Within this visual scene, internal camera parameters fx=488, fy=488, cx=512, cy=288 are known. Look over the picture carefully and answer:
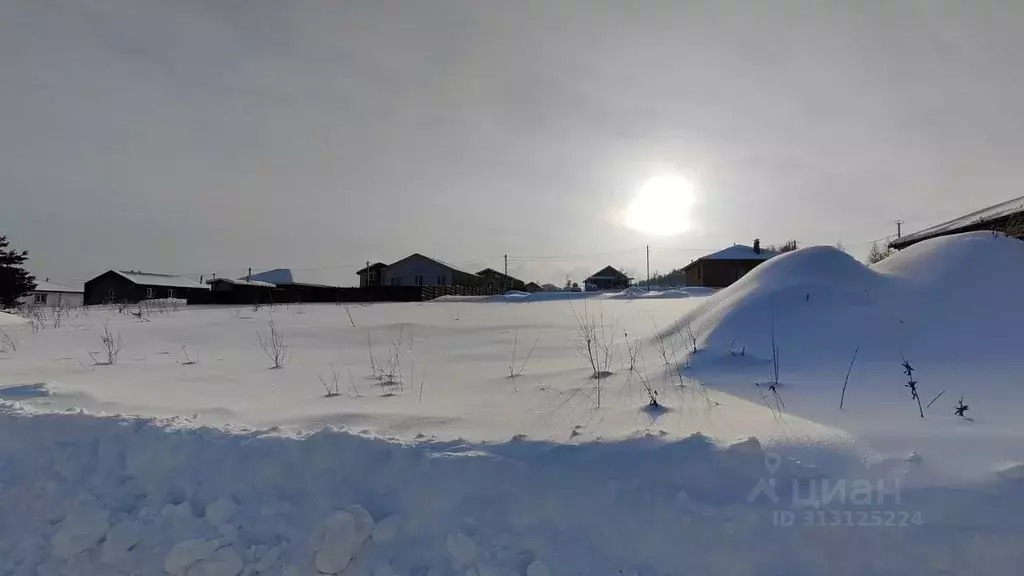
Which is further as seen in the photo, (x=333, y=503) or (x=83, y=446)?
(x=83, y=446)

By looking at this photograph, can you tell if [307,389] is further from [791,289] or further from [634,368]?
[791,289]

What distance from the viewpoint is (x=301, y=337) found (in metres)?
9.84

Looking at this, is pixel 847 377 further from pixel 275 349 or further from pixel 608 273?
pixel 608 273

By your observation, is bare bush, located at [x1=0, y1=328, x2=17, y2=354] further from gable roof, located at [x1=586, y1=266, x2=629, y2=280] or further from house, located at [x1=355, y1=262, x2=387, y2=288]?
gable roof, located at [x1=586, y1=266, x2=629, y2=280]

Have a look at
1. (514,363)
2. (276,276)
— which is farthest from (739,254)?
(276,276)

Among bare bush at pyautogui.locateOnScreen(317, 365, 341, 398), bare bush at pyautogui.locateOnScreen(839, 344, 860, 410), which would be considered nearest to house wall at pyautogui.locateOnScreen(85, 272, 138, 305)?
bare bush at pyautogui.locateOnScreen(317, 365, 341, 398)

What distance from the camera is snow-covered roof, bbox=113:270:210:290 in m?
53.0

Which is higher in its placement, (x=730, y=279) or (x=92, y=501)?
(x=730, y=279)

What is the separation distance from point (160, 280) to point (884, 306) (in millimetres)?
68743

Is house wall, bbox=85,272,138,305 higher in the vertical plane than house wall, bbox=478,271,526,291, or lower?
lower

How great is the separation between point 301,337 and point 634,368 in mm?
6926

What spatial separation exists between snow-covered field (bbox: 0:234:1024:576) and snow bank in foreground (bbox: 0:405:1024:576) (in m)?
0.01

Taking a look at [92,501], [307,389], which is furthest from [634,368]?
[92,501]

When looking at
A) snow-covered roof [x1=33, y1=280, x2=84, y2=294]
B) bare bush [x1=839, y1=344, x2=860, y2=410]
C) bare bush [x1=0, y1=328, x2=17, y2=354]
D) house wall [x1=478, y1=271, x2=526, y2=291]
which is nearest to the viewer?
bare bush [x1=839, y1=344, x2=860, y2=410]
